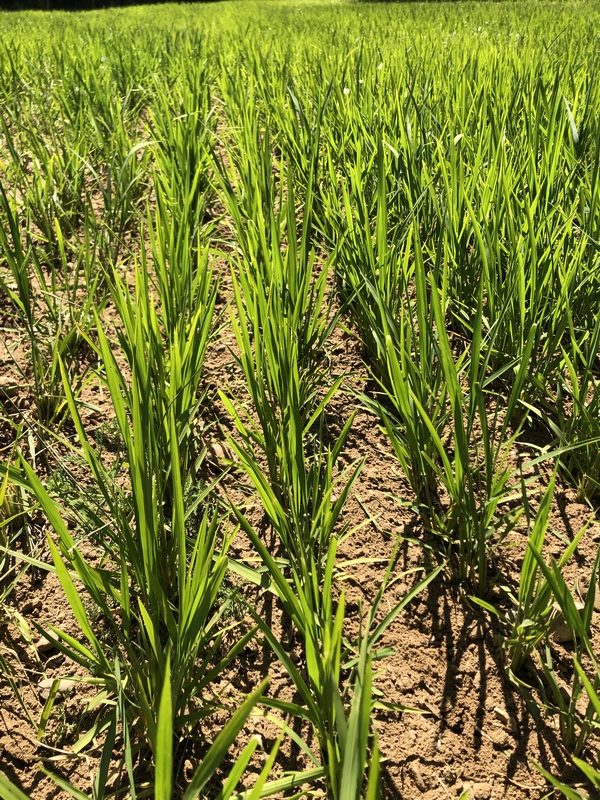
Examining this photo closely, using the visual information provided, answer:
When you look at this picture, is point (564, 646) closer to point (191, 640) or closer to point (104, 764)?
point (191, 640)

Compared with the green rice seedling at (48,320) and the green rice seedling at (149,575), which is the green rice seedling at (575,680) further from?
the green rice seedling at (48,320)

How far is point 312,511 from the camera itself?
1.04 meters

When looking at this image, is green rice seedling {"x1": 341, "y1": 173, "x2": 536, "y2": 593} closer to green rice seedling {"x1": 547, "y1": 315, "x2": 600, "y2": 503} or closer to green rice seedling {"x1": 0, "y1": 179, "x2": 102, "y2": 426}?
green rice seedling {"x1": 547, "y1": 315, "x2": 600, "y2": 503}

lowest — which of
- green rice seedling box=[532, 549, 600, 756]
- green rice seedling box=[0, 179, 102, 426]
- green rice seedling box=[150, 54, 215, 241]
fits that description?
green rice seedling box=[532, 549, 600, 756]

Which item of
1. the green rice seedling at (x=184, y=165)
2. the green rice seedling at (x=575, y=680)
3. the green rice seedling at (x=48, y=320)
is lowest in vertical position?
the green rice seedling at (x=575, y=680)

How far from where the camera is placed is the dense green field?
782mm

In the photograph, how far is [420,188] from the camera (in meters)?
1.59

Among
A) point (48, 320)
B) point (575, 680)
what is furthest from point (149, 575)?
point (48, 320)

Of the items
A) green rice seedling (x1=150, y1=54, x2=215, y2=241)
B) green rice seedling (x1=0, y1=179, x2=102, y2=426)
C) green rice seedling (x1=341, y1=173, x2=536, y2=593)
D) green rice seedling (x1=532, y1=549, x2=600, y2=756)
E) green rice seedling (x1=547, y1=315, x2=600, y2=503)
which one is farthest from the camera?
green rice seedling (x1=150, y1=54, x2=215, y2=241)

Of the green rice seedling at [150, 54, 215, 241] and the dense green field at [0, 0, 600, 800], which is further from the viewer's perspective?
the green rice seedling at [150, 54, 215, 241]

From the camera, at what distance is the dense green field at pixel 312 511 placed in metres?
0.78

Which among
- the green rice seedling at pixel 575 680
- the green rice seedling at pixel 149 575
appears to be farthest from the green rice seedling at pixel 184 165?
the green rice seedling at pixel 575 680

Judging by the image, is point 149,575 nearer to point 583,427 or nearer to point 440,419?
point 440,419

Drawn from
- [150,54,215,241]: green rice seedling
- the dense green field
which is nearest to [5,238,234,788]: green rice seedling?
the dense green field
